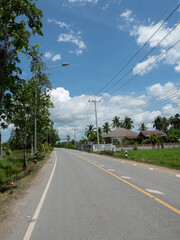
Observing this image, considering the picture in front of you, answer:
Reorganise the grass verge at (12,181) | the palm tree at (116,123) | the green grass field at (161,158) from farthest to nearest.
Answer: the palm tree at (116,123) → the green grass field at (161,158) → the grass verge at (12,181)

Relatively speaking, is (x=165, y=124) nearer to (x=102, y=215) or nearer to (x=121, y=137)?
(x=121, y=137)

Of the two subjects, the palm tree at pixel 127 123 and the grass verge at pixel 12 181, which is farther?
the palm tree at pixel 127 123

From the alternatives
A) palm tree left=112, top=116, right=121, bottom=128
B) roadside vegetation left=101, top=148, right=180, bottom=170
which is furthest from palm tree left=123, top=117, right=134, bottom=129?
roadside vegetation left=101, top=148, right=180, bottom=170

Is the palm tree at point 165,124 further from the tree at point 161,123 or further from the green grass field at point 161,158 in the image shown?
the green grass field at point 161,158

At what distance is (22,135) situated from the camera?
1914cm

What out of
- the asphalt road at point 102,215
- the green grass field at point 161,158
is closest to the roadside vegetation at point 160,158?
the green grass field at point 161,158

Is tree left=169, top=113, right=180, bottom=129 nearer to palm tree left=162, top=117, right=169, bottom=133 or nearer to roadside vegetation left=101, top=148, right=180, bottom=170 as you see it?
palm tree left=162, top=117, right=169, bottom=133

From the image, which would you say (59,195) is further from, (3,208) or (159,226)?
(159,226)

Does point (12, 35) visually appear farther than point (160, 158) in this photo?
No

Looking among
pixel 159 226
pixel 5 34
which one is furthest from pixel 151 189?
pixel 5 34

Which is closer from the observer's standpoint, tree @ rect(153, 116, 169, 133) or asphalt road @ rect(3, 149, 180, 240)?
asphalt road @ rect(3, 149, 180, 240)

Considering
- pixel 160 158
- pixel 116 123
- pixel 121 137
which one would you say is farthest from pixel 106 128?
pixel 160 158

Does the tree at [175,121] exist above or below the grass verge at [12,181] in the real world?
above

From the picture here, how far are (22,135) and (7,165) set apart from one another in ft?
10.5
